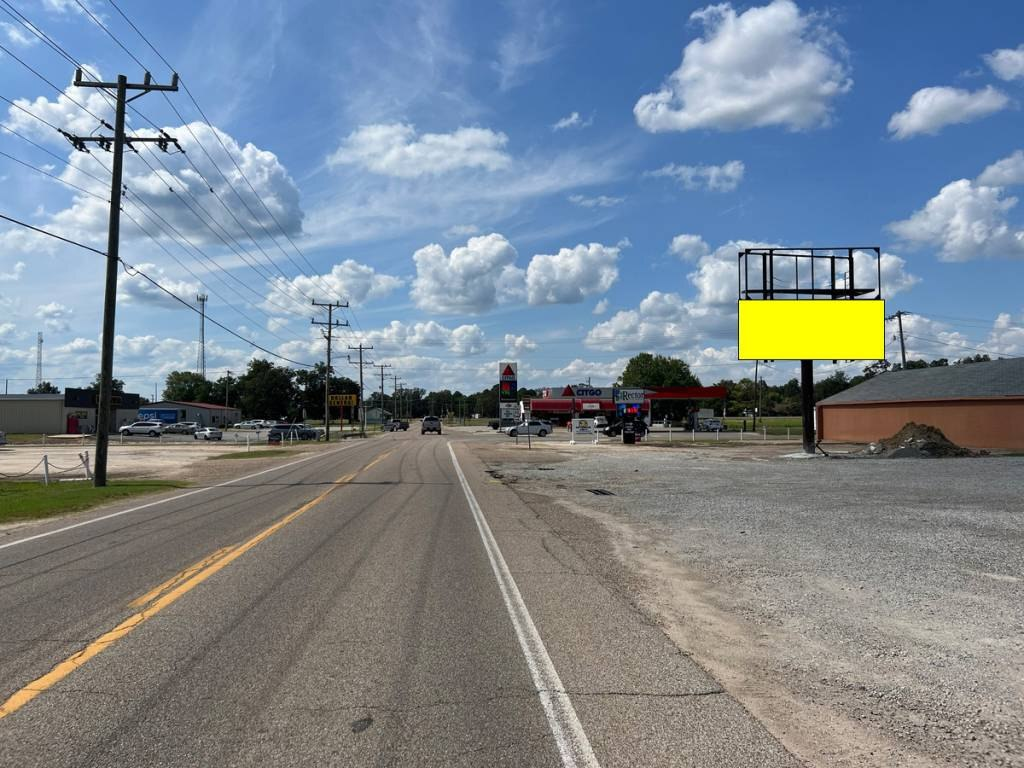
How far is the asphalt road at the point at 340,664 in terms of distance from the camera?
4164 mm

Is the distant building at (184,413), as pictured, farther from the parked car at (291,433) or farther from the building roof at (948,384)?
the building roof at (948,384)

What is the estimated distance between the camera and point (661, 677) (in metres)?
5.44

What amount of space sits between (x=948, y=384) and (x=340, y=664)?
47947mm

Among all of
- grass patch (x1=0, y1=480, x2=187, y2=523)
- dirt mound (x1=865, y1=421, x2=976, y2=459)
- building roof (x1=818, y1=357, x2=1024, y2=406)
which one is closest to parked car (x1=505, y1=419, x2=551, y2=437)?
building roof (x1=818, y1=357, x2=1024, y2=406)

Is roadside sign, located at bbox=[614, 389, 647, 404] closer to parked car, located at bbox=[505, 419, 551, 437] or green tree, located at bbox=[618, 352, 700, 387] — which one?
parked car, located at bbox=[505, 419, 551, 437]

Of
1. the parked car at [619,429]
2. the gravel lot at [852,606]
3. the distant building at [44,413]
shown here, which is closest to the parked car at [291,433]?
the parked car at [619,429]

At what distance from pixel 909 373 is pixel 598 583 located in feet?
165

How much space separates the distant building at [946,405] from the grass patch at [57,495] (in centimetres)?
4017

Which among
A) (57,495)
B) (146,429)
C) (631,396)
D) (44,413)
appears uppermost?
(631,396)

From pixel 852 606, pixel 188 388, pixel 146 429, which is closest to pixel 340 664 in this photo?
pixel 852 606

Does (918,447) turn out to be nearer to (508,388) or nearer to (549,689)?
(508,388)

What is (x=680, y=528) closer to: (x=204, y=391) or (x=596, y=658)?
(x=596, y=658)

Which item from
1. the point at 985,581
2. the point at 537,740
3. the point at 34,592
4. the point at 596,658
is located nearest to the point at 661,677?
the point at 596,658

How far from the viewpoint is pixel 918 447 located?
3538 centimetres
